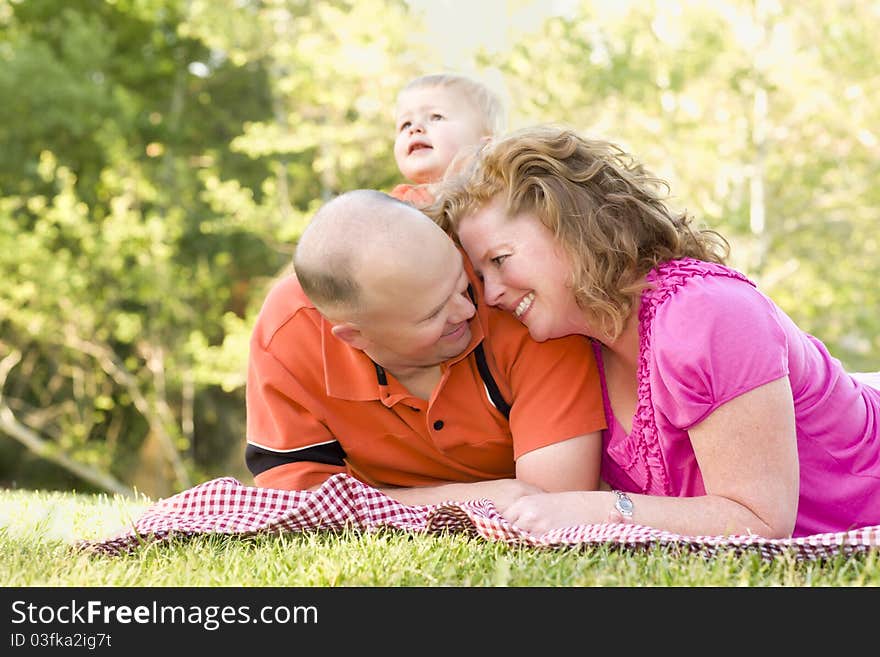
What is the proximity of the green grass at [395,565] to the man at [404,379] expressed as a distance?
0.44 metres

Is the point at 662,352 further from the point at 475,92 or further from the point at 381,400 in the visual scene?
the point at 475,92

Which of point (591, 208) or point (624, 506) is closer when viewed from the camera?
point (624, 506)

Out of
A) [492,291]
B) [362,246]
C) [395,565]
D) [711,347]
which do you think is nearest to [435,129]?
[492,291]

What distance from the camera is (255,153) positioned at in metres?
13.6

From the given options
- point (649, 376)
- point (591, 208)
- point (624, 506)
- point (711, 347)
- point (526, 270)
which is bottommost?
point (624, 506)

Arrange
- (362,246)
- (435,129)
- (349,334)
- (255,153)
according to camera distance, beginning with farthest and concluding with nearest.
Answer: (255,153) < (435,129) < (349,334) < (362,246)

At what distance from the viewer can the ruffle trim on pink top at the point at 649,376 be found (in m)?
2.81

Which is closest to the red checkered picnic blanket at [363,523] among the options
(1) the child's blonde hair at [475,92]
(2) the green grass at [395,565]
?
(2) the green grass at [395,565]

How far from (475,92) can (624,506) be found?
2.33 m

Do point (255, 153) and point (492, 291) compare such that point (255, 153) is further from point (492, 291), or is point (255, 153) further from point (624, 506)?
point (624, 506)

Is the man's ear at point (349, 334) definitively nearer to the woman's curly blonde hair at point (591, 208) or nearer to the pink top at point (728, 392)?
the woman's curly blonde hair at point (591, 208)

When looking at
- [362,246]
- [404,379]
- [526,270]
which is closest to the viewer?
[362,246]

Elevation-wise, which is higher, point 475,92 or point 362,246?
point 475,92
